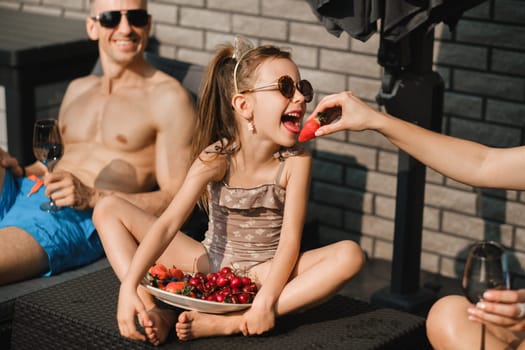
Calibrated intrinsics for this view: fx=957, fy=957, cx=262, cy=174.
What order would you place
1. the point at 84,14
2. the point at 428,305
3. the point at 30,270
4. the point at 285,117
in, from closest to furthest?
the point at 285,117, the point at 30,270, the point at 428,305, the point at 84,14

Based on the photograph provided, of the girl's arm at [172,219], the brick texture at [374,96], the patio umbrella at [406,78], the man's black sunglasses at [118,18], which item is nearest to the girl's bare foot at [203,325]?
the girl's arm at [172,219]

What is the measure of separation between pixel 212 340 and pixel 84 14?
379 cm

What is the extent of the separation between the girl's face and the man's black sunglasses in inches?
53.5

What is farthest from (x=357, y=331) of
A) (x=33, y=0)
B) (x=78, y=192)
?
(x=33, y=0)

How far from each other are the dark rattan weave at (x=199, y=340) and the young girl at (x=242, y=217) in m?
0.07

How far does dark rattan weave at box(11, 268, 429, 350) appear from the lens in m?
3.37

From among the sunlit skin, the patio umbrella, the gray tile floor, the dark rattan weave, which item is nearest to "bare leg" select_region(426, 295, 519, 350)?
the sunlit skin

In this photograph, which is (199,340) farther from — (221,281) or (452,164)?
(452,164)

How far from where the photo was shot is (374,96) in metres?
5.31

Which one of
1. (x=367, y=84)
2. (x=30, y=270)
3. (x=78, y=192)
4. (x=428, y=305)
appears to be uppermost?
(x=367, y=84)

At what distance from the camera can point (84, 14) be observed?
260 inches

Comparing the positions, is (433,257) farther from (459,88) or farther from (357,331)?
(357,331)

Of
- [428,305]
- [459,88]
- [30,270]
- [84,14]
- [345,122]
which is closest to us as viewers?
[345,122]

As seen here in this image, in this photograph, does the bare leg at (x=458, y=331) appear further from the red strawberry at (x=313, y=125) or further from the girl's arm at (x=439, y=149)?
the red strawberry at (x=313, y=125)
